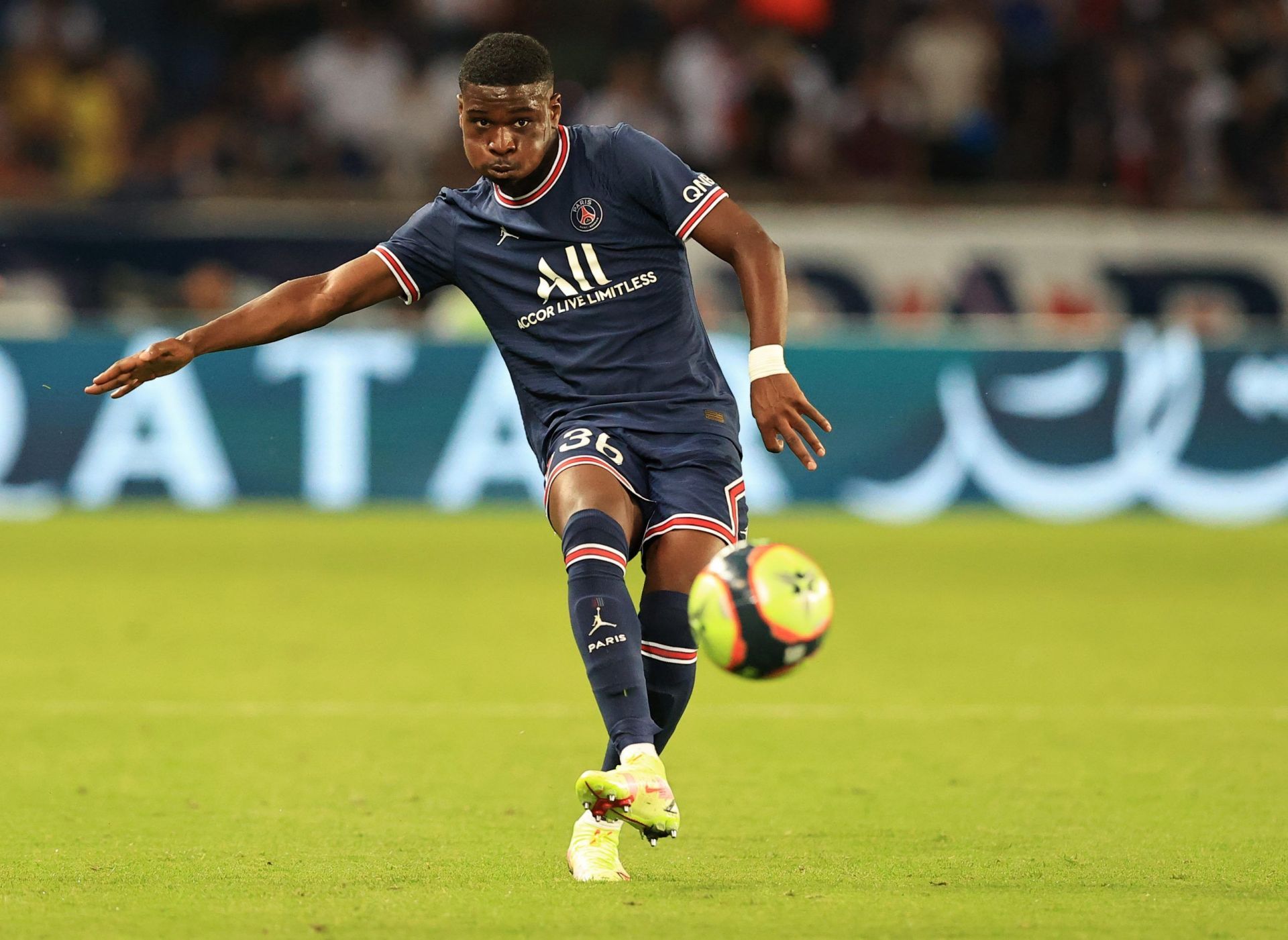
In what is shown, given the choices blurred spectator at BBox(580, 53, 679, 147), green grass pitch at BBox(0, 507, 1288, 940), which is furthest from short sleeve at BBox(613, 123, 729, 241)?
blurred spectator at BBox(580, 53, 679, 147)

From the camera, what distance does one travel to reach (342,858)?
15.8 ft

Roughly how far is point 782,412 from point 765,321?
27cm

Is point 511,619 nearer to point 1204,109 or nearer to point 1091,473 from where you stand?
point 1091,473

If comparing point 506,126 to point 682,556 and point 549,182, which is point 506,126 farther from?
point 682,556

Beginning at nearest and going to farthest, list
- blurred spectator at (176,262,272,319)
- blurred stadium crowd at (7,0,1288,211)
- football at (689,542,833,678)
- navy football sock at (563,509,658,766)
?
football at (689,542,833,678) → navy football sock at (563,509,658,766) → blurred spectator at (176,262,272,319) → blurred stadium crowd at (7,0,1288,211)

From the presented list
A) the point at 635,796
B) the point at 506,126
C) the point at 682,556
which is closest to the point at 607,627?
the point at 682,556

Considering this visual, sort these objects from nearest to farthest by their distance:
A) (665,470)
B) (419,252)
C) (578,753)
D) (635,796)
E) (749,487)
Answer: (635,796) < (665,470) < (419,252) < (578,753) < (749,487)

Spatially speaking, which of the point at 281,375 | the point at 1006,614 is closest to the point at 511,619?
the point at 1006,614

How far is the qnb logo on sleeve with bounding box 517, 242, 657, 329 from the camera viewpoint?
4953mm

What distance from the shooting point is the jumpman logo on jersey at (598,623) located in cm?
457

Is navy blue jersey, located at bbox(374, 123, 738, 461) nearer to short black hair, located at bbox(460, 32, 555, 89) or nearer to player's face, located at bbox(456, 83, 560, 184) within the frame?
player's face, located at bbox(456, 83, 560, 184)

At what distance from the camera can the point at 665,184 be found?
486 cm

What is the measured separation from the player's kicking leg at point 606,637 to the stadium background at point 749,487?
0.21 metres

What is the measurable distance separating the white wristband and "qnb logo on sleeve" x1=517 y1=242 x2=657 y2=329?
448 millimetres
